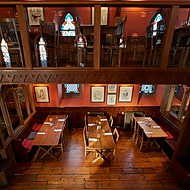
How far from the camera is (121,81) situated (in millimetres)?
2920

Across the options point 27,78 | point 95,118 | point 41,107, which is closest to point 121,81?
point 27,78

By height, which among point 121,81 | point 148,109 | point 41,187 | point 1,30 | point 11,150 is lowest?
point 41,187

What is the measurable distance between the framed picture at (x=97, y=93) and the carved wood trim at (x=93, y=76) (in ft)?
8.84

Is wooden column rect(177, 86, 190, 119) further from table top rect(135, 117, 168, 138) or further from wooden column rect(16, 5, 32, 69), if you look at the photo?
wooden column rect(16, 5, 32, 69)

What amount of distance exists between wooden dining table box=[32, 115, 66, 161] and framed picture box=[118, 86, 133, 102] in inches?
110

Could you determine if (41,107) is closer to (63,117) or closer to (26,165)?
(63,117)

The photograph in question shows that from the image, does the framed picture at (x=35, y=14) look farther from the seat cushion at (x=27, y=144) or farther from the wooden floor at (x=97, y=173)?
the wooden floor at (x=97, y=173)

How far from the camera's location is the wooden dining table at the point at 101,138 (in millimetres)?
3848

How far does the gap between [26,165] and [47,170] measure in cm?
79

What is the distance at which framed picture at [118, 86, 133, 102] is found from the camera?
5648mm

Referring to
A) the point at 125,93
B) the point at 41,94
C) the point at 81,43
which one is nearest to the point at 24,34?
the point at 81,43

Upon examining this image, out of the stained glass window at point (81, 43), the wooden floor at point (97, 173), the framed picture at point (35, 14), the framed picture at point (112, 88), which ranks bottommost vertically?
the wooden floor at point (97, 173)

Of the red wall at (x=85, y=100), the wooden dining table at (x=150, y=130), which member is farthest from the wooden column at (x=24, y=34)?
the wooden dining table at (x=150, y=130)

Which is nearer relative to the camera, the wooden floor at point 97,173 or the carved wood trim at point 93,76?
the carved wood trim at point 93,76
